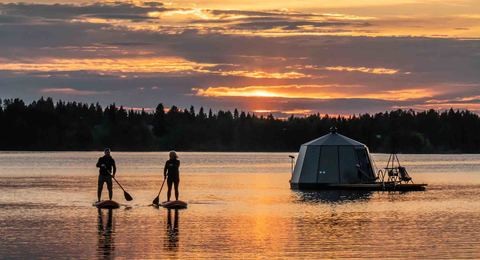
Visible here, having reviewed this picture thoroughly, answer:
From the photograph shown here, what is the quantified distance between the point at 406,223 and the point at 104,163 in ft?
40.6

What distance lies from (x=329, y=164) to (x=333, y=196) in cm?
840

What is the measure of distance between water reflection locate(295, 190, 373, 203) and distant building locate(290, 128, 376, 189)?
3262mm

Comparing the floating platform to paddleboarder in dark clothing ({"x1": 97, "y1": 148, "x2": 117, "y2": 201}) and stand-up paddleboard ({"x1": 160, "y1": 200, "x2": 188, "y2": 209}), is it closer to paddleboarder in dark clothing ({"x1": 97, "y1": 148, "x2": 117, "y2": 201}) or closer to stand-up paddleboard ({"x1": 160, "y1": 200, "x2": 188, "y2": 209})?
stand-up paddleboard ({"x1": 160, "y1": 200, "x2": 188, "y2": 209})

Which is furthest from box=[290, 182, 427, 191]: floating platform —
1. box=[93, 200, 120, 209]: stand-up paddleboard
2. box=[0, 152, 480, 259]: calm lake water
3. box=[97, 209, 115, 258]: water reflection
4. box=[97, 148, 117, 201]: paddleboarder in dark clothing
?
box=[97, 209, 115, 258]: water reflection

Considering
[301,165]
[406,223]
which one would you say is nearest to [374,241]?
[406,223]

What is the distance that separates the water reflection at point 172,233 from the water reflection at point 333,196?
991cm

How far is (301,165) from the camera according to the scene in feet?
186

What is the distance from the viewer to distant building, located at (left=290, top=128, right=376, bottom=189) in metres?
55.9

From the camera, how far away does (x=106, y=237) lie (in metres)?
27.3

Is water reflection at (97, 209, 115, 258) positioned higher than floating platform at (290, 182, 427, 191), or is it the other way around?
floating platform at (290, 182, 427, 191)

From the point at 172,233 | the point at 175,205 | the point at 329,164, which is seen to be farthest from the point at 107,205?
the point at 329,164

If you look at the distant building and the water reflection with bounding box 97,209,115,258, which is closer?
the water reflection with bounding box 97,209,115,258

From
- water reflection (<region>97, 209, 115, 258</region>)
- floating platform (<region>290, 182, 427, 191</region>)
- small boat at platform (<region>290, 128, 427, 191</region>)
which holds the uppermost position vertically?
small boat at platform (<region>290, 128, 427, 191</region>)

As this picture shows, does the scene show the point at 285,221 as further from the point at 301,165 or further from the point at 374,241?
the point at 301,165
